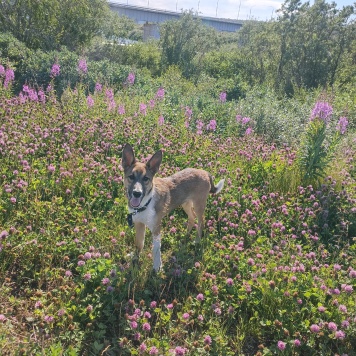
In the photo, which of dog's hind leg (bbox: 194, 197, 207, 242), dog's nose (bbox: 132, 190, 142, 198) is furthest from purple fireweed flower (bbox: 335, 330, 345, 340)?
dog's nose (bbox: 132, 190, 142, 198)

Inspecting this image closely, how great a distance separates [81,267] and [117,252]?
69 cm

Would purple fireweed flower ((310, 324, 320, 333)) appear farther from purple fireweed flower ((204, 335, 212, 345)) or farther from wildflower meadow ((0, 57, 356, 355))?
purple fireweed flower ((204, 335, 212, 345))

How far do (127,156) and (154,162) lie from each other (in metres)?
0.33

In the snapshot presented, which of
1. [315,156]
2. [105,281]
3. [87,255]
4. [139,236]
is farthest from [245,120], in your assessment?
[105,281]

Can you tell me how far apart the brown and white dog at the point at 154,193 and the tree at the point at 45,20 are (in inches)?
575

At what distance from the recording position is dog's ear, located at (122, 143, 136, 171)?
4.08m

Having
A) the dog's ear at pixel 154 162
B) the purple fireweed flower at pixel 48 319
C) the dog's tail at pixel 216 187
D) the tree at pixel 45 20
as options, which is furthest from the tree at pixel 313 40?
the purple fireweed flower at pixel 48 319

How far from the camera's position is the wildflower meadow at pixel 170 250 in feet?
10.7

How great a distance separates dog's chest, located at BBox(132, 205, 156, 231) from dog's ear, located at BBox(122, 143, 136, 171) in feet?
1.93

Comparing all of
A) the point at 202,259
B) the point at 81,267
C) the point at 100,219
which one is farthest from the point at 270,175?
the point at 81,267

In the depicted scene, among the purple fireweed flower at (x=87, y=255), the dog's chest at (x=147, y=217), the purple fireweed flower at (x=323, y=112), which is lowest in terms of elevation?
the purple fireweed flower at (x=87, y=255)

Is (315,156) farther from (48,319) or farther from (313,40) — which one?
(313,40)

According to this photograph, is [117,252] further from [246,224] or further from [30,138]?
[30,138]

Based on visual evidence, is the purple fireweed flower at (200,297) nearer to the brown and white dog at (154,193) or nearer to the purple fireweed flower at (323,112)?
the brown and white dog at (154,193)
